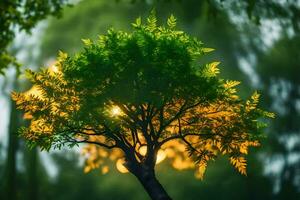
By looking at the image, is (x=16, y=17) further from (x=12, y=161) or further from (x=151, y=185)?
(x=12, y=161)

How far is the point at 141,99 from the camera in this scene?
27.8 feet

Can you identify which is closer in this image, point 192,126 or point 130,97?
point 130,97

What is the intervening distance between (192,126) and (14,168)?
14850 mm

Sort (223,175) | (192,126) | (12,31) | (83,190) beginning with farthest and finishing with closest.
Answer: (83,190) < (223,175) < (12,31) < (192,126)

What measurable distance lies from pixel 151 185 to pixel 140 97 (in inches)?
58.9

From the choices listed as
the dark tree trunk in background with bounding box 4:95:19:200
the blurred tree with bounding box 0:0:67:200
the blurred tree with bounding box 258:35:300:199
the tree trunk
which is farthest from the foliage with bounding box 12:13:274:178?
the blurred tree with bounding box 258:35:300:199

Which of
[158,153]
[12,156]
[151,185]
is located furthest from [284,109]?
[151,185]

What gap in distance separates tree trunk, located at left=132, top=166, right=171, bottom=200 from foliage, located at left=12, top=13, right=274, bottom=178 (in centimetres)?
17

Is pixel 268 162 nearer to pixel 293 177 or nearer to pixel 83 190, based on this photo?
pixel 293 177

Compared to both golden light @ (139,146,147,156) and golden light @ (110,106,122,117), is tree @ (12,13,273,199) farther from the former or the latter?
golden light @ (139,146,147,156)

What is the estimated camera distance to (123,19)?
2483 cm

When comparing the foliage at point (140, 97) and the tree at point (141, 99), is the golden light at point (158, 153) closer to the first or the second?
the foliage at point (140, 97)

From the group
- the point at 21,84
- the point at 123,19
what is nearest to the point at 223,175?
the point at 123,19

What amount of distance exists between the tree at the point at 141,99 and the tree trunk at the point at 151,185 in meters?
0.02
